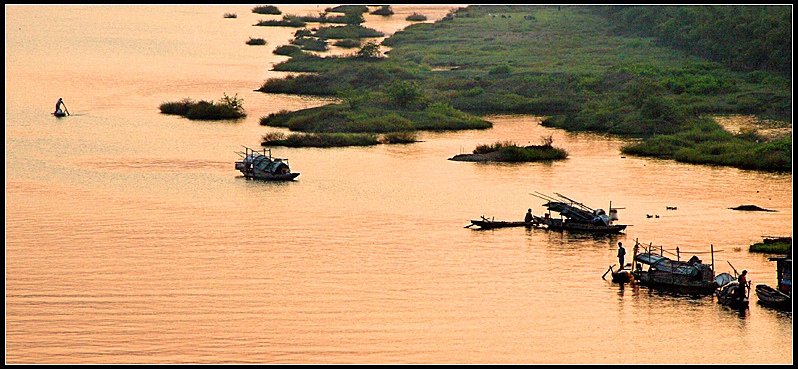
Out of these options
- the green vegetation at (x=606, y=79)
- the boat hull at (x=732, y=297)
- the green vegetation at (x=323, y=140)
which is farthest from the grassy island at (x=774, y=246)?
the green vegetation at (x=323, y=140)

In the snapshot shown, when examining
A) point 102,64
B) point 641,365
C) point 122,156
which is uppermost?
point 102,64

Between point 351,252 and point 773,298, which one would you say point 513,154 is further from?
point 773,298

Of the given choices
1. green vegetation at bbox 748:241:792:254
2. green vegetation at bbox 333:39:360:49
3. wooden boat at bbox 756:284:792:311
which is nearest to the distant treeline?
green vegetation at bbox 333:39:360:49

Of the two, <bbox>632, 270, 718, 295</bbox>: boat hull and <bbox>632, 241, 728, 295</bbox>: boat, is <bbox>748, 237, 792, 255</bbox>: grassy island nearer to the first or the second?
<bbox>632, 241, 728, 295</bbox>: boat

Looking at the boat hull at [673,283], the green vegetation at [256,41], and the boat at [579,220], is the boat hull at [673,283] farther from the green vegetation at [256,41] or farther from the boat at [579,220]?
the green vegetation at [256,41]

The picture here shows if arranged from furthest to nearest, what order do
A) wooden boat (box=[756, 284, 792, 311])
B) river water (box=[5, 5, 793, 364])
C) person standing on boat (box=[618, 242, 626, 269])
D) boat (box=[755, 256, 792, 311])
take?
person standing on boat (box=[618, 242, 626, 269]), boat (box=[755, 256, 792, 311]), wooden boat (box=[756, 284, 792, 311]), river water (box=[5, 5, 793, 364])

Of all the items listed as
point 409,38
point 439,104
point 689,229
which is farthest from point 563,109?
point 409,38

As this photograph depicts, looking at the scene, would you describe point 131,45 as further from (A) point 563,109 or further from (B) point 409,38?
(A) point 563,109
